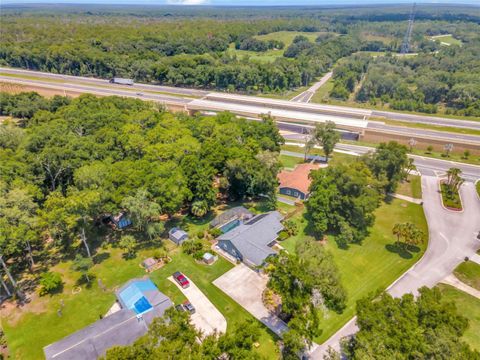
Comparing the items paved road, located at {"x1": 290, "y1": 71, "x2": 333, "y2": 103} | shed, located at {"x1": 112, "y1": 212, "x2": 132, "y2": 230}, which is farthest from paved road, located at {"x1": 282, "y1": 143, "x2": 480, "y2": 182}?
paved road, located at {"x1": 290, "y1": 71, "x2": 333, "y2": 103}

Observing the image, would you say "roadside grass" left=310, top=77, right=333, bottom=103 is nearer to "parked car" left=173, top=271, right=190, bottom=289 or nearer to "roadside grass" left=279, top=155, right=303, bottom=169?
"roadside grass" left=279, top=155, right=303, bottom=169

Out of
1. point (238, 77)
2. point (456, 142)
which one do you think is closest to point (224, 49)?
point (238, 77)

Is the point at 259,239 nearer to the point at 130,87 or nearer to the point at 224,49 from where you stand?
the point at 130,87

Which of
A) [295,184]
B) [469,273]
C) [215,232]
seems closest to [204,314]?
[215,232]

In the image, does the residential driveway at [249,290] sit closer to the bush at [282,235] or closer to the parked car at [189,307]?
the parked car at [189,307]

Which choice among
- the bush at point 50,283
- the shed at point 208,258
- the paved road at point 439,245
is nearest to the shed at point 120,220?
the bush at point 50,283

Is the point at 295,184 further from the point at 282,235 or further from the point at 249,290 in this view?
the point at 249,290
